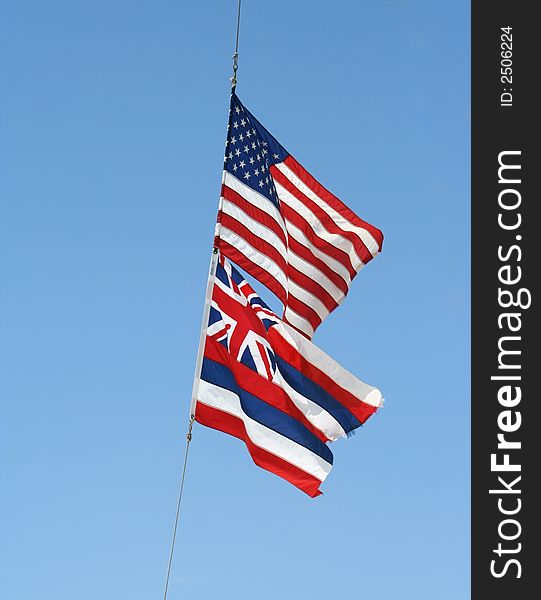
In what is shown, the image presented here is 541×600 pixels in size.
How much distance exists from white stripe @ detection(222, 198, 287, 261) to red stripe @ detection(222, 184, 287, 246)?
0.07 m

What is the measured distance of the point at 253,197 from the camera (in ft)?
73.4

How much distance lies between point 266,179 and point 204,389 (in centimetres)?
510

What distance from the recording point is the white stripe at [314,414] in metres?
21.2

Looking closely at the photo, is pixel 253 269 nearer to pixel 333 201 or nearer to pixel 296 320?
pixel 296 320

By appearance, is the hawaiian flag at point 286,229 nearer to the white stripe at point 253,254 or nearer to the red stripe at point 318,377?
the white stripe at point 253,254

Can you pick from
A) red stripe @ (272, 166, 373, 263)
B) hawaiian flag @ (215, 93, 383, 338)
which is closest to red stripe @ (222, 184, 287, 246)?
hawaiian flag @ (215, 93, 383, 338)

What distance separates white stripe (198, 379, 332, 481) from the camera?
20.1m

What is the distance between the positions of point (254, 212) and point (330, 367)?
11.0ft

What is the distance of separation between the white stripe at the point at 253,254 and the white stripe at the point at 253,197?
919mm

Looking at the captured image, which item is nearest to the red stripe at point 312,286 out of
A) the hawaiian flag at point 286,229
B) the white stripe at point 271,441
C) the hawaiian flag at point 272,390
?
the hawaiian flag at point 286,229

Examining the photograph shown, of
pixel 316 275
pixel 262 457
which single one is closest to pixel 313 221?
pixel 316 275

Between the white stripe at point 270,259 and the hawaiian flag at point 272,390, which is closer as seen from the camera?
the hawaiian flag at point 272,390

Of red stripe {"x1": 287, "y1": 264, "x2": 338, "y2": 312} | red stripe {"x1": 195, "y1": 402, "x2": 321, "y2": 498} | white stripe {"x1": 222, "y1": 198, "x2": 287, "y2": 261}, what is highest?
white stripe {"x1": 222, "y1": 198, "x2": 287, "y2": 261}

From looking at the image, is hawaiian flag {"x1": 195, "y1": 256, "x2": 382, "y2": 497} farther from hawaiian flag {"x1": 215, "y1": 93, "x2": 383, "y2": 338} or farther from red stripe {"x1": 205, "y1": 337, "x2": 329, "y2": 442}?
hawaiian flag {"x1": 215, "y1": 93, "x2": 383, "y2": 338}
